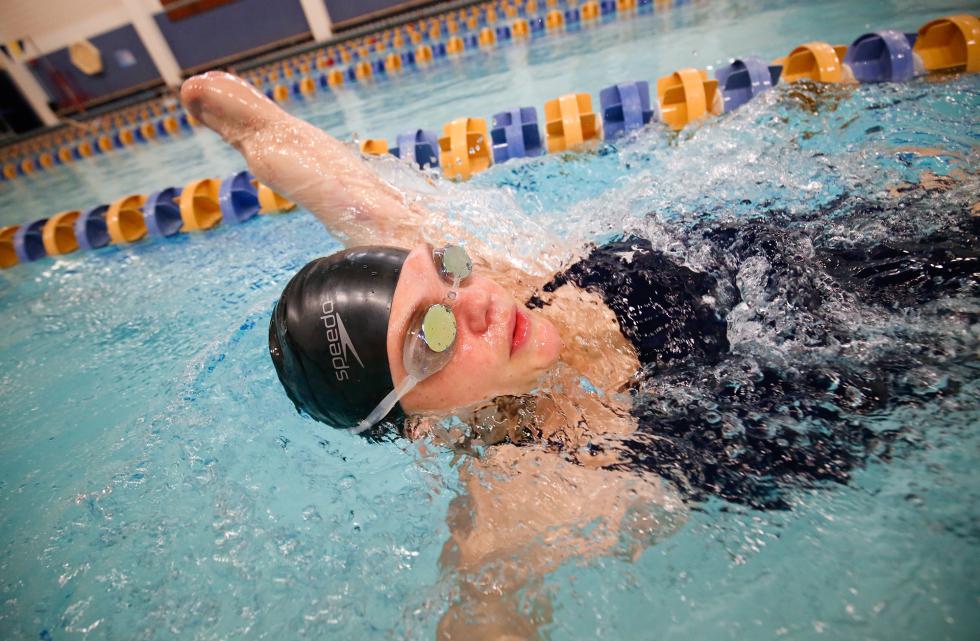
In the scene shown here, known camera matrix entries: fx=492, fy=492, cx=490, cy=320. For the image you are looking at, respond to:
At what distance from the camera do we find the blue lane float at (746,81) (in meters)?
3.60

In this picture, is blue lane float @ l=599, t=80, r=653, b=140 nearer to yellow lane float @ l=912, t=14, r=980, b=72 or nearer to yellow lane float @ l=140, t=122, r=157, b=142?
yellow lane float @ l=912, t=14, r=980, b=72

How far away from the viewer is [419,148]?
4.34 metres

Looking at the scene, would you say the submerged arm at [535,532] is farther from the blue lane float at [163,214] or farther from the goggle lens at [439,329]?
the blue lane float at [163,214]

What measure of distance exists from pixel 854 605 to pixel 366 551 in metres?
1.34

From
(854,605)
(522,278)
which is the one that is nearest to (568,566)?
(854,605)

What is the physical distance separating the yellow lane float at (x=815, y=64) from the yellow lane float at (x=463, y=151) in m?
2.34

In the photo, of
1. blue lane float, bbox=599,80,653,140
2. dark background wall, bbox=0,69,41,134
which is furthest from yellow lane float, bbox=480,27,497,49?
dark background wall, bbox=0,69,41,134

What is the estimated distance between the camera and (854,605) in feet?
3.44

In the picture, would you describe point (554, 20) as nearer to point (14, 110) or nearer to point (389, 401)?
point (389, 401)

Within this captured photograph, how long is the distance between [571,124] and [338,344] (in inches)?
131

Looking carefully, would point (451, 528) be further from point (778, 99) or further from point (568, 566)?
point (778, 99)

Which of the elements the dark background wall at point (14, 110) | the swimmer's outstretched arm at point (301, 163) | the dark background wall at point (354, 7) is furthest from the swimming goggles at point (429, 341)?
the dark background wall at point (14, 110)

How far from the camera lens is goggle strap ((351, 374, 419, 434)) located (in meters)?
1.32

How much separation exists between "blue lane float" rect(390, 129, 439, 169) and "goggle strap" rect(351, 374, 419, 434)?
129 inches
